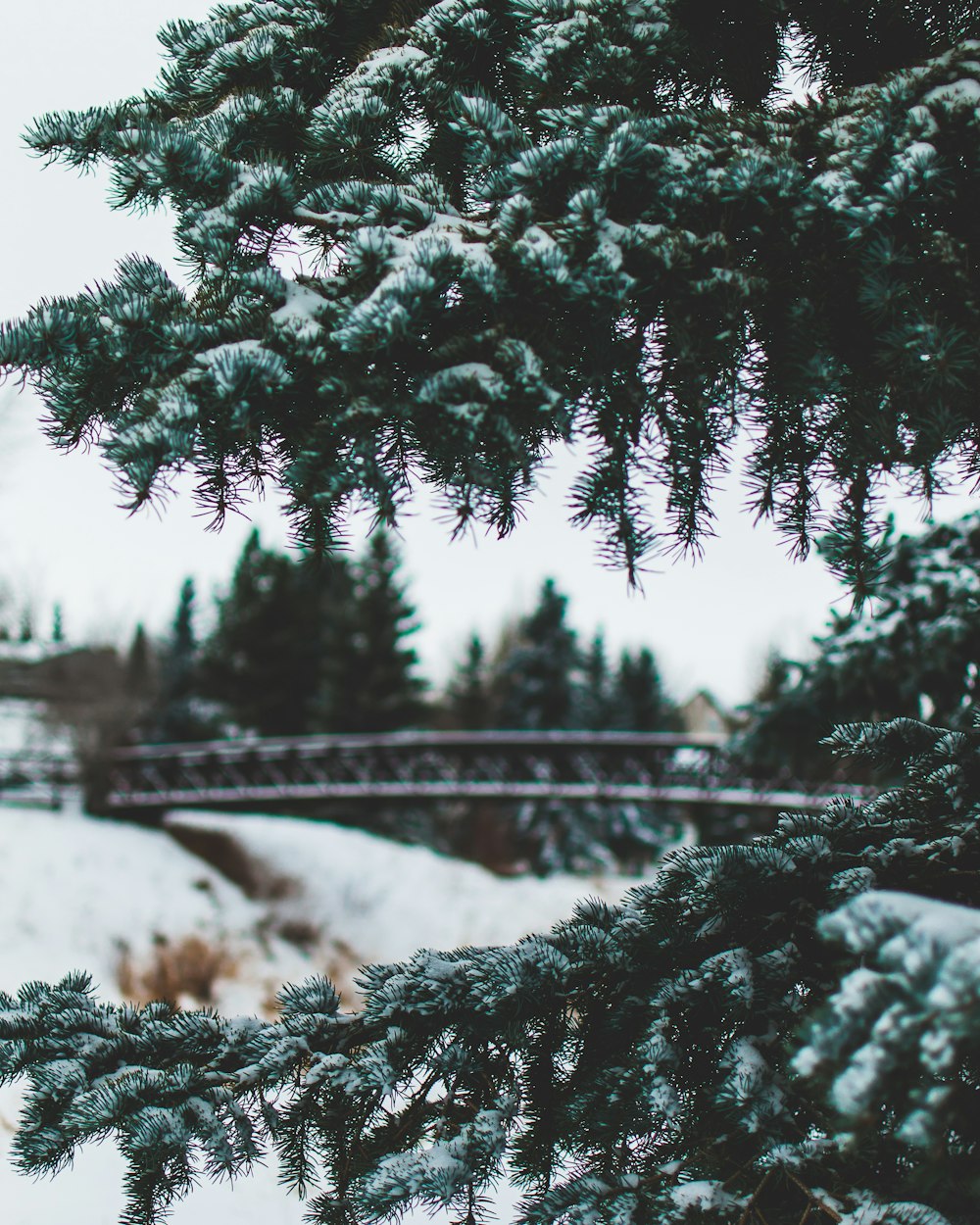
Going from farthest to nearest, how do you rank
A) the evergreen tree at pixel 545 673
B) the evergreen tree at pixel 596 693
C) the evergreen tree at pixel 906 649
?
the evergreen tree at pixel 596 693 < the evergreen tree at pixel 545 673 < the evergreen tree at pixel 906 649

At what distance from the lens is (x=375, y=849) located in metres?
18.0

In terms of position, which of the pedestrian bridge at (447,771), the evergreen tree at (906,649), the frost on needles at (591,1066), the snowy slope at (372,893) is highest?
the evergreen tree at (906,649)

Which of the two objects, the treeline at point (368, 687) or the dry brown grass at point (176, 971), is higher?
the treeline at point (368, 687)

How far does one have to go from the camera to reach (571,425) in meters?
2.01

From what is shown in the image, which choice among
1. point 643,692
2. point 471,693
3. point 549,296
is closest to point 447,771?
point 471,693

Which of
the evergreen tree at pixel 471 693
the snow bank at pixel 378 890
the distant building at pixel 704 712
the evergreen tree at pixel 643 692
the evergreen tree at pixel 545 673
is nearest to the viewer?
the snow bank at pixel 378 890

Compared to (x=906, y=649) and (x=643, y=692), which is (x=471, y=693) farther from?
Result: (x=906, y=649)

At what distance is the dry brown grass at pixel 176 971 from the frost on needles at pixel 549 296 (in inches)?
441

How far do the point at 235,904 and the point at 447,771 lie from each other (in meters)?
7.59

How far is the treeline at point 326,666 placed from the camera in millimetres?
24344

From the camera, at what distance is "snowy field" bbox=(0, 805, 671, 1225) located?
11.8 meters

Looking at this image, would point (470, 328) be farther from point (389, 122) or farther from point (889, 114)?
point (889, 114)

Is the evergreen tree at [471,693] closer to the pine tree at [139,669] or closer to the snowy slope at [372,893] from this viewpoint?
the pine tree at [139,669]

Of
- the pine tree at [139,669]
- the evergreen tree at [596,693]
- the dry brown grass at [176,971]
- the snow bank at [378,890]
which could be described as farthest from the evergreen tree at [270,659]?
the dry brown grass at [176,971]
